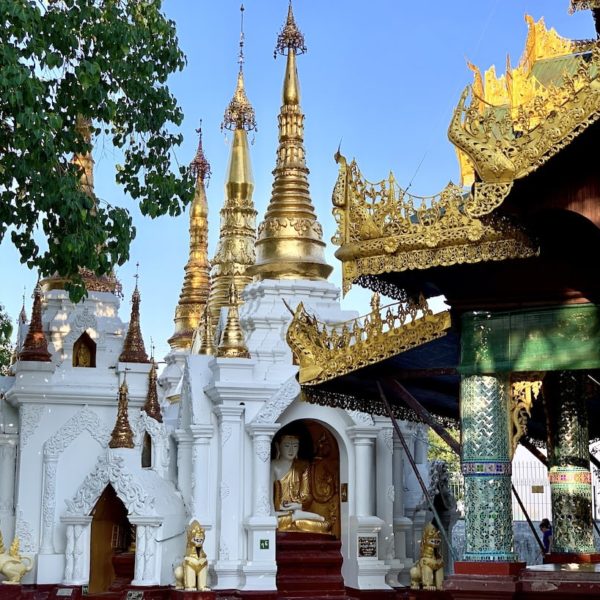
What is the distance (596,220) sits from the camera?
8.20m

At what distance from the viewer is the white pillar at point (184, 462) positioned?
19703 millimetres

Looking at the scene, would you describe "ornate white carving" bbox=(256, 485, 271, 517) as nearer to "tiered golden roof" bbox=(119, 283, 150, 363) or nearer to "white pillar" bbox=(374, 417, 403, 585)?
"white pillar" bbox=(374, 417, 403, 585)

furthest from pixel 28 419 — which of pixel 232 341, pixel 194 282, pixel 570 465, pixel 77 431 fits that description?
pixel 570 465

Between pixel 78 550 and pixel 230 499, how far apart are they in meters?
3.66

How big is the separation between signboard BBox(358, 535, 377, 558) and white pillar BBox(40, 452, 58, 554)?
598 cm

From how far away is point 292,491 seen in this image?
Result: 2011 cm

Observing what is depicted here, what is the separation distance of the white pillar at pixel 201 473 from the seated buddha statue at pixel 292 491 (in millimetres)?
1217

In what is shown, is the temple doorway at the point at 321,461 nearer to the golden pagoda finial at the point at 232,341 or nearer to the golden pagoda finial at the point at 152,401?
the golden pagoda finial at the point at 232,341

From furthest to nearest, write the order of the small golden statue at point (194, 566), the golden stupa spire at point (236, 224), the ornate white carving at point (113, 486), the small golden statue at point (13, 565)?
1. the golden stupa spire at point (236, 224)
2. the small golden statue at point (13, 565)
3. the ornate white carving at point (113, 486)
4. the small golden statue at point (194, 566)

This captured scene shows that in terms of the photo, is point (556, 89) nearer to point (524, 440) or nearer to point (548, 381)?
point (548, 381)

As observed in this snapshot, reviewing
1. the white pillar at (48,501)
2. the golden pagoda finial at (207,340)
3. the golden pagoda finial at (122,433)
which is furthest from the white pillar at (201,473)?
the white pillar at (48,501)

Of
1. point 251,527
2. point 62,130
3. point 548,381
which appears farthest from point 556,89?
point 251,527

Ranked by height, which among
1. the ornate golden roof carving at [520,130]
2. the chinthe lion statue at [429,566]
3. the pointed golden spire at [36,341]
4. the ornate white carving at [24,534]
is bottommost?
the chinthe lion statue at [429,566]

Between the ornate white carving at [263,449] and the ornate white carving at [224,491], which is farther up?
the ornate white carving at [263,449]
